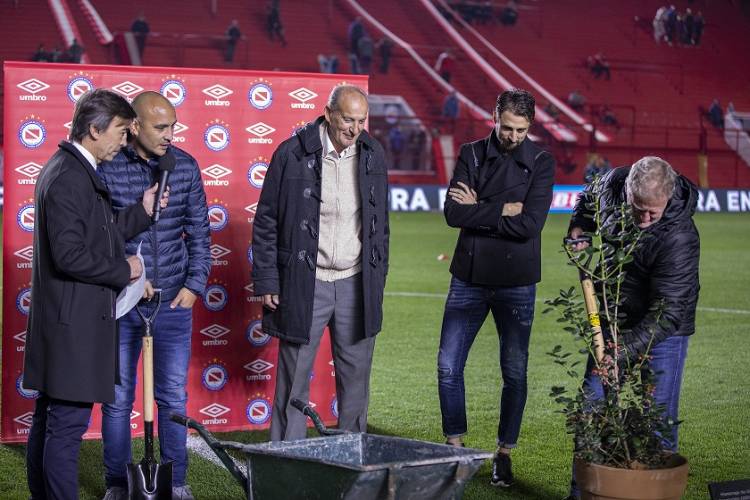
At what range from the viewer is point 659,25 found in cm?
3947

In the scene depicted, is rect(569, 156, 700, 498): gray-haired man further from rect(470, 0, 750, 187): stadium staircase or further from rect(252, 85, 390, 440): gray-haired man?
rect(470, 0, 750, 187): stadium staircase

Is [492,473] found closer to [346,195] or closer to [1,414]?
[346,195]

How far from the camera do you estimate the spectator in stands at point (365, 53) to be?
3250cm

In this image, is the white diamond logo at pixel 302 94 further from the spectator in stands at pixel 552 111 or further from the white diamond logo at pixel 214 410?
the spectator in stands at pixel 552 111

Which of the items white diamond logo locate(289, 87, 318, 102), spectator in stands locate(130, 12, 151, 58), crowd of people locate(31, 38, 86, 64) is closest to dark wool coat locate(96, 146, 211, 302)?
white diamond logo locate(289, 87, 318, 102)

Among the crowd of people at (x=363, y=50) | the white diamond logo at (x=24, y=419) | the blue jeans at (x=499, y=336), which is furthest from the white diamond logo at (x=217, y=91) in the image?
the crowd of people at (x=363, y=50)

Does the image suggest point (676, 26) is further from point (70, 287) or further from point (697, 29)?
point (70, 287)

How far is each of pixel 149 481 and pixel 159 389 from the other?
24.0 inches

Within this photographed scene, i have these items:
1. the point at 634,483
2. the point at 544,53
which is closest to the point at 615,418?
the point at 634,483

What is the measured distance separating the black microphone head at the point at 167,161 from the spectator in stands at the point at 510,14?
111 ft

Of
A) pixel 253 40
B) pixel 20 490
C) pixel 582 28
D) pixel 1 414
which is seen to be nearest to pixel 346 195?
pixel 20 490

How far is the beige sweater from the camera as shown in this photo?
15.9 ft

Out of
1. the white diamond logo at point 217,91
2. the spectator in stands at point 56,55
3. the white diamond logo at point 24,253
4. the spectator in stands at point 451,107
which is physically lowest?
the white diamond logo at point 24,253

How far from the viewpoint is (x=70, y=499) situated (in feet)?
13.2
